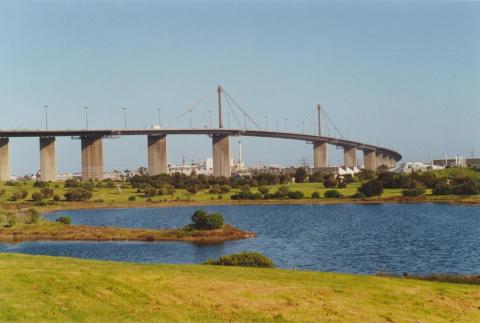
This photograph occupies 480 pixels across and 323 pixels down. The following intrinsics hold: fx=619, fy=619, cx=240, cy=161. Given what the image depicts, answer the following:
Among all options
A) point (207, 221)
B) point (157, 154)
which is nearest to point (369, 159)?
point (157, 154)

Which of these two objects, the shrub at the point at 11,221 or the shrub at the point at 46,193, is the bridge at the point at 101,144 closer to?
the shrub at the point at 46,193

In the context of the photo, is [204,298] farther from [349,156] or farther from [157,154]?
[349,156]

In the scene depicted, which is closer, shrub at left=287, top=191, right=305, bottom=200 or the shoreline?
the shoreline

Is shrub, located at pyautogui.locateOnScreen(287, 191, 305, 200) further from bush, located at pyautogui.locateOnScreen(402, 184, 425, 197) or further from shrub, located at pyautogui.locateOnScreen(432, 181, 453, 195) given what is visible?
shrub, located at pyautogui.locateOnScreen(432, 181, 453, 195)

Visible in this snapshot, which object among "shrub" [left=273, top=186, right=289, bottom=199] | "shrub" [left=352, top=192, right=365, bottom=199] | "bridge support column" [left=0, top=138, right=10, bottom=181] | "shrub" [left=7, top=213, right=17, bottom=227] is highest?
"bridge support column" [left=0, top=138, right=10, bottom=181]

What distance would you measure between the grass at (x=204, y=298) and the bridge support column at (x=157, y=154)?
118256mm

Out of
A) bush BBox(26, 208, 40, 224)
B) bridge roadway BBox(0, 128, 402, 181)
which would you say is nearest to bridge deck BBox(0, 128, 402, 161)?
bridge roadway BBox(0, 128, 402, 181)

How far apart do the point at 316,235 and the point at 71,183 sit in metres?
75.4

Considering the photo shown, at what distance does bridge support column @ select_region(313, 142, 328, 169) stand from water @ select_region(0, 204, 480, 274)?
88.4m

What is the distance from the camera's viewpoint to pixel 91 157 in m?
131

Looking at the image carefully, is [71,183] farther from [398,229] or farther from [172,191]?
[398,229]

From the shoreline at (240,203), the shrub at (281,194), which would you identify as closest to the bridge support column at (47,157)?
the shoreline at (240,203)

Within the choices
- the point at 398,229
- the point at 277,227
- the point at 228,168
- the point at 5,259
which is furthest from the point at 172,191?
the point at 5,259

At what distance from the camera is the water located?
36.4 metres
